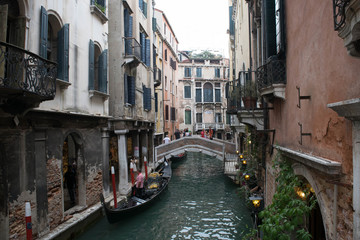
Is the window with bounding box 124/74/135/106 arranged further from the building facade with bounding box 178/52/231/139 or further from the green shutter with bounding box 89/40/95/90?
the building facade with bounding box 178/52/231/139

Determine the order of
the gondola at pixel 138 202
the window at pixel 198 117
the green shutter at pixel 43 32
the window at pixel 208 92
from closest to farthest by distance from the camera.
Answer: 1. the green shutter at pixel 43 32
2. the gondola at pixel 138 202
3. the window at pixel 198 117
4. the window at pixel 208 92

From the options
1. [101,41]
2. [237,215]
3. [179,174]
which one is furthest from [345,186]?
[179,174]

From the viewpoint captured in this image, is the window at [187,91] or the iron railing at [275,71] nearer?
the iron railing at [275,71]

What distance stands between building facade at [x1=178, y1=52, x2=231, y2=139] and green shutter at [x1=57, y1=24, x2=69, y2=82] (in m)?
28.8

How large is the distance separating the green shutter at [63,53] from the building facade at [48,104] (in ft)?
0.07

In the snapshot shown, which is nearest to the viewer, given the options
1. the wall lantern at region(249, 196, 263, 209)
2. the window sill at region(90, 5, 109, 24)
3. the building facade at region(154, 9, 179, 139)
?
the wall lantern at region(249, 196, 263, 209)

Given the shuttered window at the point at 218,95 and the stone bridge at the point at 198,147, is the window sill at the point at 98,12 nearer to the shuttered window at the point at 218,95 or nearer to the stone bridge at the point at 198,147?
the stone bridge at the point at 198,147

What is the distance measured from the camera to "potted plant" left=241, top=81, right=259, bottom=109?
7214 millimetres

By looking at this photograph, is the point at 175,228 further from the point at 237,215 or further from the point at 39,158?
the point at 39,158

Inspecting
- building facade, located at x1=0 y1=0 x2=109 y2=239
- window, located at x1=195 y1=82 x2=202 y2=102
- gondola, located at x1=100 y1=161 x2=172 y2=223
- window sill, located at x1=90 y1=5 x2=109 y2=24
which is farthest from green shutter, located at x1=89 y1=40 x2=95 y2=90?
window, located at x1=195 y1=82 x2=202 y2=102

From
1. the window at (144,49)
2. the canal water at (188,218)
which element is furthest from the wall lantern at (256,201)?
the window at (144,49)

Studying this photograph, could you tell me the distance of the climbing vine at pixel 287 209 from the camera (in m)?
3.87

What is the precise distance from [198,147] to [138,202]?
9678mm

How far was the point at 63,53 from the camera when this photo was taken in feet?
23.0
